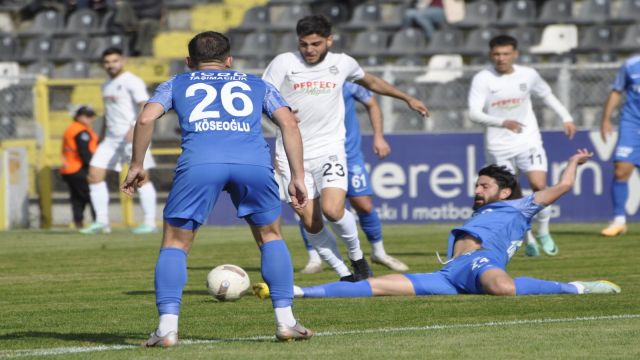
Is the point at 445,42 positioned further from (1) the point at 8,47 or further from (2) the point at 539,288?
(2) the point at 539,288

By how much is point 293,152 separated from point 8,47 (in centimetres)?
2061

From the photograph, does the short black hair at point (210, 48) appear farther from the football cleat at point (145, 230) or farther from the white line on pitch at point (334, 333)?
the football cleat at point (145, 230)

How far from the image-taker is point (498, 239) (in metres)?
10.1

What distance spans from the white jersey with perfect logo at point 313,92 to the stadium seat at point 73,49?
1591 cm

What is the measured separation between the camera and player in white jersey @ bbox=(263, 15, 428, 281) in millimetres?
11391

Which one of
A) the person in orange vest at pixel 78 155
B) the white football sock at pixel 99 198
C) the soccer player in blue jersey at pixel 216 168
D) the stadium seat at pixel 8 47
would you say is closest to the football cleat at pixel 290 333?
the soccer player in blue jersey at pixel 216 168

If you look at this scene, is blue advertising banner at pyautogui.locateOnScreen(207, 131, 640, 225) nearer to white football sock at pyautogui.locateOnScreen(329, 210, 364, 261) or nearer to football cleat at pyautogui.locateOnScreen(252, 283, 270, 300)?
white football sock at pyautogui.locateOnScreen(329, 210, 364, 261)

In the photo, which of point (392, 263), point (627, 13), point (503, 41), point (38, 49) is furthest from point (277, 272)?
point (38, 49)

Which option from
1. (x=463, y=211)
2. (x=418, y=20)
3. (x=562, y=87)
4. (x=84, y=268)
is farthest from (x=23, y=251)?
(x=418, y=20)

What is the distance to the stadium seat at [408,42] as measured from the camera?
81.9ft

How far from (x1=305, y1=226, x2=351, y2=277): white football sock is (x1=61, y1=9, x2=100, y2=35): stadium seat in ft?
56.4

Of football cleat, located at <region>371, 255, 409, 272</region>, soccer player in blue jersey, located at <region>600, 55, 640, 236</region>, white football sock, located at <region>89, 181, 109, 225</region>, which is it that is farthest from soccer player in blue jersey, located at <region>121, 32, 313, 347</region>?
white football sock, located at <region>89, 181, 109, 225</region>

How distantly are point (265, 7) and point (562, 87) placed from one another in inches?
315

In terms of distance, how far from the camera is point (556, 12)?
25.1m
